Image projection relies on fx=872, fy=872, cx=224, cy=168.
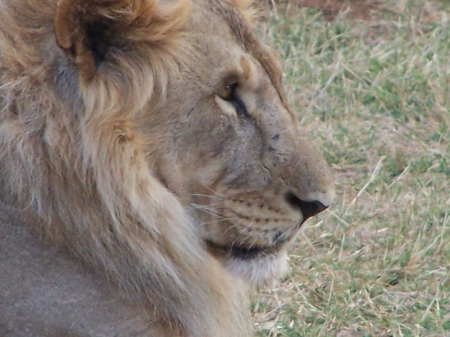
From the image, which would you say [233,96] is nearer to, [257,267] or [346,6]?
[257,267]

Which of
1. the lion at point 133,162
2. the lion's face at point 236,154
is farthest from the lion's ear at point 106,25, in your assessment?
the lion's face at point 236,154

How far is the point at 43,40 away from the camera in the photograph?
2.19m

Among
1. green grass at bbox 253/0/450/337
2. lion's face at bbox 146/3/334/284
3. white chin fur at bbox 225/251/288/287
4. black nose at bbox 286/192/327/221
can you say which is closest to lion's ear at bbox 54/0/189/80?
lion's face at bbox 146/3/334/284

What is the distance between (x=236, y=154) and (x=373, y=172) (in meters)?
1.94

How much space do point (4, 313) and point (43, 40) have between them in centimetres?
69

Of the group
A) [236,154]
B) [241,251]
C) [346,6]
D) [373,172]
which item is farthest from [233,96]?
[346,6]

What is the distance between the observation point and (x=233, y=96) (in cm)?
231

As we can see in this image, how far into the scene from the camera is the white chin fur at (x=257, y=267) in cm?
244

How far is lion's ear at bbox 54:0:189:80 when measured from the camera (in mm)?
2051

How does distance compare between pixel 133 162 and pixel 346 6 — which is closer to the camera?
pixel 133 162

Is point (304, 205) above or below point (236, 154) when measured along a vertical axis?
below

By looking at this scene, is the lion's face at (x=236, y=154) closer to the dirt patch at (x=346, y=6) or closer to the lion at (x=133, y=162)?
the lion at (x=133, y=162)

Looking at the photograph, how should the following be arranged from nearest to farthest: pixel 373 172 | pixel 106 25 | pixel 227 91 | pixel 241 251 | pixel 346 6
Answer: pixel 106 25, pixel 227 91, pixel 241 251, pixel 373 172, pixel 346 6

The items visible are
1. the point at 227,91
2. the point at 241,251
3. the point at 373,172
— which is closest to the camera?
the point at 227,91
